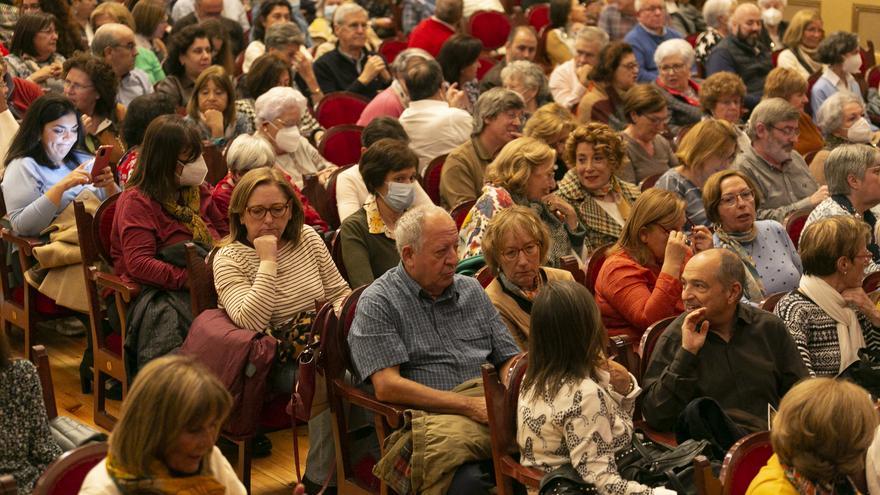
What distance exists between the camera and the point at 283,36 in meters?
7.37

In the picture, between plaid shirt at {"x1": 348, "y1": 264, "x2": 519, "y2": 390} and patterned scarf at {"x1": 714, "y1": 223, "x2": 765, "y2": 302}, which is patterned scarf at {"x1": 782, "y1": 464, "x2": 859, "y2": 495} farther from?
patterned scarf at {"x1": 714, "y1": 223, "x2": 765, "y2": 302}

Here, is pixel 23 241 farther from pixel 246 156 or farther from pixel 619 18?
pixel 619 18

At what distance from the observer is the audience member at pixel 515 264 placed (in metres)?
3.86

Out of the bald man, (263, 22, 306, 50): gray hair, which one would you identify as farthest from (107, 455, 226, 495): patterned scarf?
the bald man

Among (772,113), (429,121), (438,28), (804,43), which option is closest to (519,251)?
(772,113)

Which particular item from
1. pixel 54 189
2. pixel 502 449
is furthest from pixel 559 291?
pixel 54 189

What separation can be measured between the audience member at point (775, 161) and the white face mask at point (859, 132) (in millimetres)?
878

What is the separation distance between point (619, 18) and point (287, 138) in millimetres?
4360

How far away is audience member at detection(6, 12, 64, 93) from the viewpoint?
635 centimetres

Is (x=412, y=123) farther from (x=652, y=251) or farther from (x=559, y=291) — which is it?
(x=559, y=291)

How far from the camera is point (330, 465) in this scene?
3.94m

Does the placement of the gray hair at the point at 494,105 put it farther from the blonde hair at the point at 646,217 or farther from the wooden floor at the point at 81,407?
the wooden floor at the point at 81,407

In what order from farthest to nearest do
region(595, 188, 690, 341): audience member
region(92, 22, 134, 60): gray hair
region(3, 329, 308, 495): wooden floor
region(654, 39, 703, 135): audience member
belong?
region(654, 39, 703, 135): audience member → region(92, 22, 134, 60): gray hair → region(3, 329, 308, 495): wooden floor → region(595, 188, 690, 341): audience member

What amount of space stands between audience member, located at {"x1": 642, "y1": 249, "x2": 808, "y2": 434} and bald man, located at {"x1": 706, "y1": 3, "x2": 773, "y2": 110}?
527cm
